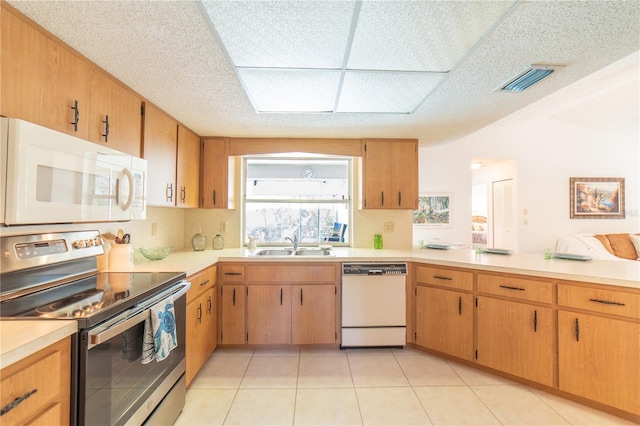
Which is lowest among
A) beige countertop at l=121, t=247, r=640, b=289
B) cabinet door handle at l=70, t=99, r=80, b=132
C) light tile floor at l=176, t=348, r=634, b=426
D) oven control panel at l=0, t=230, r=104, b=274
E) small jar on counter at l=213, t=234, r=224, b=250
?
light tile floor at l=176, t=348, r=634, b=426

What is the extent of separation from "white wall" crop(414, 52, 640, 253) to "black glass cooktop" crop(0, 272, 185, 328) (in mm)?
4523

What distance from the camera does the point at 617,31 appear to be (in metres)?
1.35

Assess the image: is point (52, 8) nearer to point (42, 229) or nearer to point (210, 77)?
point (210, 77)

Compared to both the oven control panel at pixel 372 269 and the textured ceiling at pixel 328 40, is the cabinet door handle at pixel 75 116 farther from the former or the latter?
the oven control panel at pixel 372 269

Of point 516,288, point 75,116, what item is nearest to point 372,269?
point 516,288

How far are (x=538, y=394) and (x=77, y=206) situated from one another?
3043 millimetres

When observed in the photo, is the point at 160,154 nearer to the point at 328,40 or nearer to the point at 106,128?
the point at 106,128

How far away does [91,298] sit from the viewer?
1.28 m

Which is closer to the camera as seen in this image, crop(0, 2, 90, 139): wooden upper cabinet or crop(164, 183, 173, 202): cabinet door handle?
crop(0, 2, 90, 139): wooden upper cabinet

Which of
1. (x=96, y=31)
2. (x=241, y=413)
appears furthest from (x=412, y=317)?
(x=96, y=31)

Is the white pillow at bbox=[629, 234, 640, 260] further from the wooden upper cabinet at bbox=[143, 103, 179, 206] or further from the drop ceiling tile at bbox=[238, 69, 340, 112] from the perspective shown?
the wooden upper cabinet at bbox=[143, 103, 179, 206]

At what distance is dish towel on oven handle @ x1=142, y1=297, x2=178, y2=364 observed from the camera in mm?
1385

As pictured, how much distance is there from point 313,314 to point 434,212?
348 cm

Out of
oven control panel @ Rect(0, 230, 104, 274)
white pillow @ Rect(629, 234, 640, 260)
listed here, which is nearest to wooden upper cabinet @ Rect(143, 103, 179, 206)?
oven control panel @ Rect(0, 230, 104, 274)
